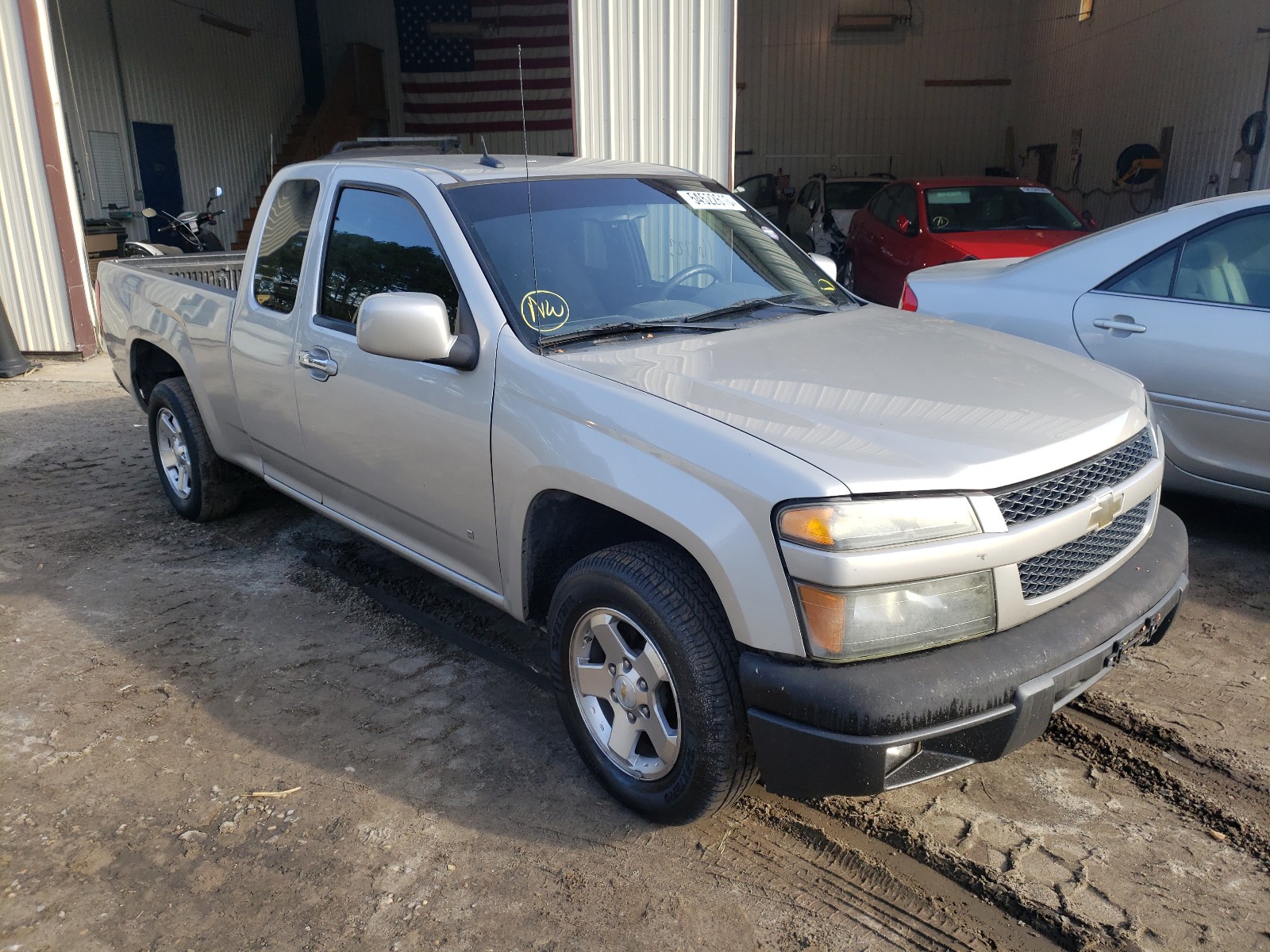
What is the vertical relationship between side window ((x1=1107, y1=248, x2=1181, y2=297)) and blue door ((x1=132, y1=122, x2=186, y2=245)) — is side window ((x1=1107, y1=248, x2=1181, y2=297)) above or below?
below

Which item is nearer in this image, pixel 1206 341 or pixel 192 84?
pixel 1206 341

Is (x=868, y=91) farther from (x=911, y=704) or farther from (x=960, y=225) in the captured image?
(x=911, y=704)

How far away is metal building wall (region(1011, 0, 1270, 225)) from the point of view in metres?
11.3

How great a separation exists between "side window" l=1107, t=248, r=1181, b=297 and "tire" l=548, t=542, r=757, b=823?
3.02 meters

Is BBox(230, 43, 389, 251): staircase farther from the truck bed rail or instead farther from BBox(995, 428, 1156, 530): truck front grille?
BBox(995, 428, 1156, 530): truck front grille

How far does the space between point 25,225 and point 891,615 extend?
968cm

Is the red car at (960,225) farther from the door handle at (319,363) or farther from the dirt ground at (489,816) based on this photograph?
the door handle at (319,363)

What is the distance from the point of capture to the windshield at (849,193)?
14422mm

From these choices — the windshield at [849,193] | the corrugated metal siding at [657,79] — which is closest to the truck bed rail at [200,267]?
the corrugated metal siding at [657,79]

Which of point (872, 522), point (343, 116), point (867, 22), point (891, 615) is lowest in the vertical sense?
point (891, 615)

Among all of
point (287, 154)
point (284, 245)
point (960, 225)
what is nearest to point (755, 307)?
point (284, 245)

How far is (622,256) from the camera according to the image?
11.0 ft

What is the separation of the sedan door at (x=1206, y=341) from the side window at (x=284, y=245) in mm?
3461

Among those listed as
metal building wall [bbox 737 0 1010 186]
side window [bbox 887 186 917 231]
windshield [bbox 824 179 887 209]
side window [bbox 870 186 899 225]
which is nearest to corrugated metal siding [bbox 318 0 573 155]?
metal building wall [bbox 737 0 1010 186]
